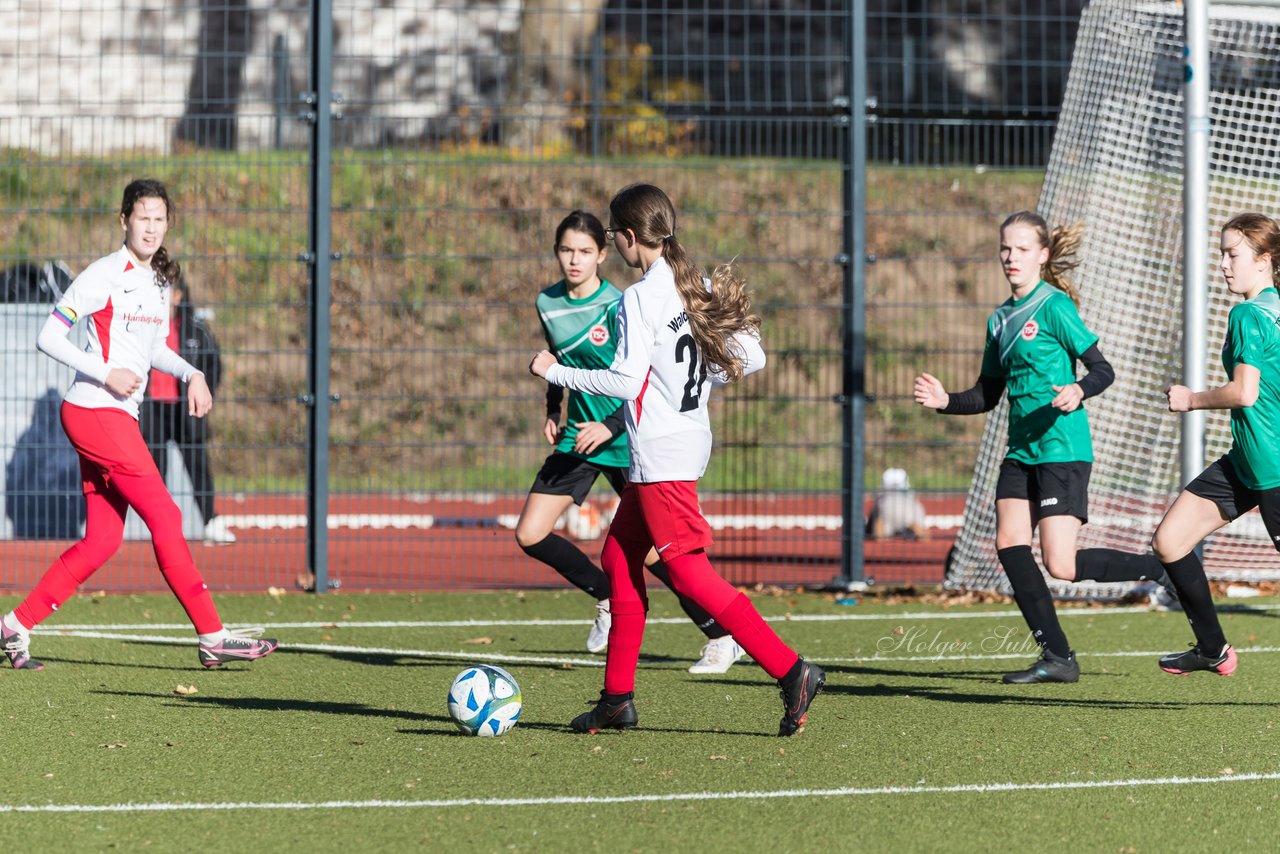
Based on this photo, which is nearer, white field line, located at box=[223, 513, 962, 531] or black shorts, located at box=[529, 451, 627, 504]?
black shorts, located at box=[529, 451, 627, 504]

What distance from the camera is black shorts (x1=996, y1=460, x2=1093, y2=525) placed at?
7090 millimetres

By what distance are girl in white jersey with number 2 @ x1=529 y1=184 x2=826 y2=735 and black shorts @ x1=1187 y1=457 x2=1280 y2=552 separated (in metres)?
1.97

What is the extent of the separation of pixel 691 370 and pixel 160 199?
110 inches

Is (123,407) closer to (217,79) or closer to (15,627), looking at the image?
(15,627)

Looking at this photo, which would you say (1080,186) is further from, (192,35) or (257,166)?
(192,35)

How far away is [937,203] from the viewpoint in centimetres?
1211

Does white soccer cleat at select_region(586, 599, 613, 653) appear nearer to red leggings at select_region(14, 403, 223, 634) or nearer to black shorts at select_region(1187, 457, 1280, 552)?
red leggings at select_region(14, 403, 223, 634)

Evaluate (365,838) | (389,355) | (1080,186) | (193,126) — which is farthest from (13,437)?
(365,838)

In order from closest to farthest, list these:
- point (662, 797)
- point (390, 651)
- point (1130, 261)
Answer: point (662, 797), point (390, 651), point (1130, 261)

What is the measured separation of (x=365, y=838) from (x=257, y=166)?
299 inches

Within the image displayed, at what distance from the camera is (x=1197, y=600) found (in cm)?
683

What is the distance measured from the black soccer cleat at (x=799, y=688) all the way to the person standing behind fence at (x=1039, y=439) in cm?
156

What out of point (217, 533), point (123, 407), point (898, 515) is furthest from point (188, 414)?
point (898, 515)

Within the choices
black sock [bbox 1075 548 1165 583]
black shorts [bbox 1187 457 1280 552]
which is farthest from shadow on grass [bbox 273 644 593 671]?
black shorts [bbox 1187 457 1280 552]
